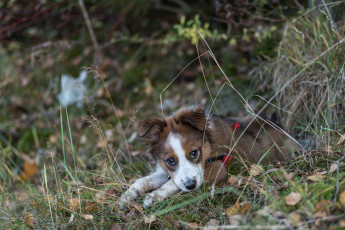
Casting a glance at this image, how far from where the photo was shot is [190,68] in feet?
24.3

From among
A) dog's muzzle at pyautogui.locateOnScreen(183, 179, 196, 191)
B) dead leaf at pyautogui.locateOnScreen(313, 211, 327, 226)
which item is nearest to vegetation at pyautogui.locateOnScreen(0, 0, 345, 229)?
dead leaf at pyautogui.locateOnScreen(313, 211, 327, 226)

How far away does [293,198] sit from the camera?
101 inches

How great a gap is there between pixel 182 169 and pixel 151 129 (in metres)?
0.55

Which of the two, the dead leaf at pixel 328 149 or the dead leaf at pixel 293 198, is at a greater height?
the dead leaf at pixel 293 198

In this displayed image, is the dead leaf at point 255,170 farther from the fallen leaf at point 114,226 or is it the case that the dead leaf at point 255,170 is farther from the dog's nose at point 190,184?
the fallen leaf at point 114,226

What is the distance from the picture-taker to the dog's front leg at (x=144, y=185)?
3457 millimetres

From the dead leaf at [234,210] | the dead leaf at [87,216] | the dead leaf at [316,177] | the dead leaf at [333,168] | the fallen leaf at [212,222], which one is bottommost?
the fallen leaf at [212,222]

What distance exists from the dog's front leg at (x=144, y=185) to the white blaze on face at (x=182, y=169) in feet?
1.27

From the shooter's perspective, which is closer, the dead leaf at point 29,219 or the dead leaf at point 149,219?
the dead leaf at point 149,219

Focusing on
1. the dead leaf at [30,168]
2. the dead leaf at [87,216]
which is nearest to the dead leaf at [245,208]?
the dead leaf at [87,216]

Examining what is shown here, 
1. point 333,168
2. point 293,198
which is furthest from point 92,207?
point 333,168

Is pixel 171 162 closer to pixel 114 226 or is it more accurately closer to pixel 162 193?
pixel 162 193

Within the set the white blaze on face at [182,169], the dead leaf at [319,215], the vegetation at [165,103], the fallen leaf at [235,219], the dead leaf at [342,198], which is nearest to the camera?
the dead leaf at [319,215]

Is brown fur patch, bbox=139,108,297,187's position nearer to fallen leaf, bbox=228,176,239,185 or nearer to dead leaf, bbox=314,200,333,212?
fallen leaf, bbox=228,176,239,185
